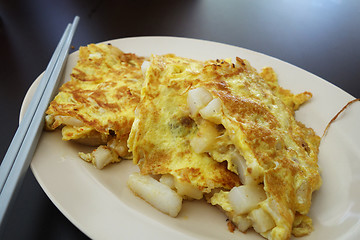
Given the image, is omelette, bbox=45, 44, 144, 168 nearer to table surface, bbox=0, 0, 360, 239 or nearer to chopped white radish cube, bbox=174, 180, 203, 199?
chopped white radish cube, bbox=174, 180, 203, 199

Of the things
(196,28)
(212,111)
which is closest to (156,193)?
(212,111)

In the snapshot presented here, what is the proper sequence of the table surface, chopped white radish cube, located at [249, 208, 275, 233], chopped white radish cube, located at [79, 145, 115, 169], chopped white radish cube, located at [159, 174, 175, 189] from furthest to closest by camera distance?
the table surface, chopped white radish cube, located at [79, 145, 115, 169], chopped white radish cube, located at [159, 174, 175, 189], chopped white radish cube, located at [249, 208, 275, 233]

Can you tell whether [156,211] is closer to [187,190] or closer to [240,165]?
[187,190]

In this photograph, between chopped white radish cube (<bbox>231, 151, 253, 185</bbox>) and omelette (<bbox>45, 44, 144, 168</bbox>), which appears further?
omelette (<bbox>45, 44, 144, 168</bbox>)

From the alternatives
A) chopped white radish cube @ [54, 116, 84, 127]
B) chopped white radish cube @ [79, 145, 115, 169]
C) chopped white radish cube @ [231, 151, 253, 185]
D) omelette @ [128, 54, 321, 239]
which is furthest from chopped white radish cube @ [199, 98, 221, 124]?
chopped white radish cube @ [54, 116, 84, 127]

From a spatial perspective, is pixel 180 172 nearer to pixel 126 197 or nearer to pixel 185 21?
pixel 126 197

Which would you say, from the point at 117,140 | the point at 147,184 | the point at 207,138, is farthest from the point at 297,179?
the point at 117,140

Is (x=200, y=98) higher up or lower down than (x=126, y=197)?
higher up

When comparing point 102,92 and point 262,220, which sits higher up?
point 102,92
